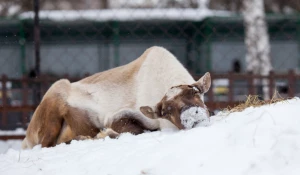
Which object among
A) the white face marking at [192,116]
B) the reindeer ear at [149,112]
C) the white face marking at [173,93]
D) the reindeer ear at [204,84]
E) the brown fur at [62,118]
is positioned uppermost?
the reindeer ear at [204,84]

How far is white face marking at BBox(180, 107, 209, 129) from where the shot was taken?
4254 mm

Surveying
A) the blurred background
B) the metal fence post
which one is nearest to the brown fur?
the metal fence post

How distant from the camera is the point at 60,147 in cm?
464

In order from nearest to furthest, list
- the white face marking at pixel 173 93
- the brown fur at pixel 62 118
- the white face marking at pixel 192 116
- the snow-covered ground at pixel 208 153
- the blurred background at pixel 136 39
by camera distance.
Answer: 1. the snow-covered ground at pixel 208 153
2. the white face marking at pixel 192 116
3. the white face marking at pixel 173 93
4. the brown fur at pixel 62 118
5. the blurred background at pixel 136 39

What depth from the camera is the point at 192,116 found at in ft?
14.1

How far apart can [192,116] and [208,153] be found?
1067mm

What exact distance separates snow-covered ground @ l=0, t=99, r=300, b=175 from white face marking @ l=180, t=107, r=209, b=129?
0.34 m

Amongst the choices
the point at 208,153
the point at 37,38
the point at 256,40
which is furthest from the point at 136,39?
the point at 208,153

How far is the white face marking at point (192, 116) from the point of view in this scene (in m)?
4.25

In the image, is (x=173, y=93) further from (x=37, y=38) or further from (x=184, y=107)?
(x=37, y=38)

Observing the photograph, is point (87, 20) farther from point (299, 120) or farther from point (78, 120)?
point (299, 120)

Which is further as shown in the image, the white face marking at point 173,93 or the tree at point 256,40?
the tree at point 256,40

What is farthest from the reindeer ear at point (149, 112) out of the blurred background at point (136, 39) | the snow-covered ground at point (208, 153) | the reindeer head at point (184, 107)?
the blurred background at point (136, 39)

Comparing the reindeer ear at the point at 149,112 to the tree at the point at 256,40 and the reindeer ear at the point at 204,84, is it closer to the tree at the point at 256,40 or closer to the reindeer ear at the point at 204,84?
the reindeer ear at the point at 204,84
